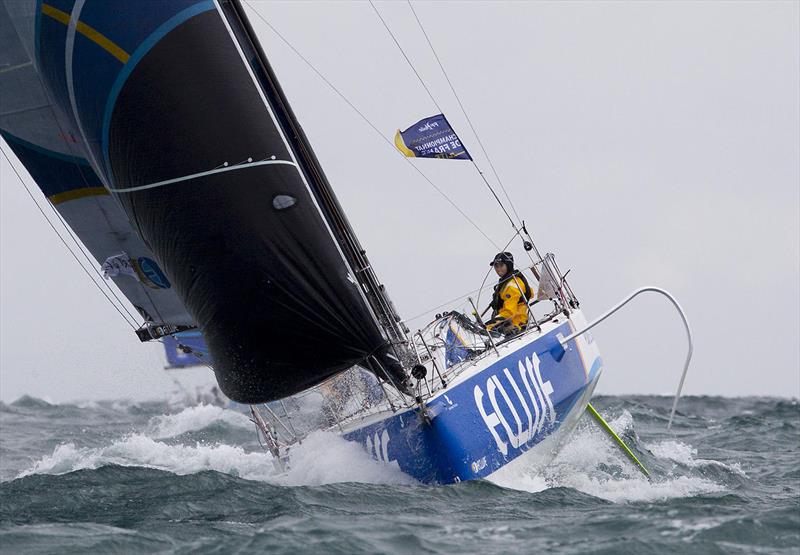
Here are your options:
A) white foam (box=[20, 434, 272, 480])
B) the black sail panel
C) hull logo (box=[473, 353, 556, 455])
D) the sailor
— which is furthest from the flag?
white foam (box=[20, 434, 272, 480])

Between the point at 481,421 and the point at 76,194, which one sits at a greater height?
the point at 76,194

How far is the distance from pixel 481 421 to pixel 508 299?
156 centimetres

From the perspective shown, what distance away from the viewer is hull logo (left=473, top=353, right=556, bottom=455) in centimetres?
655

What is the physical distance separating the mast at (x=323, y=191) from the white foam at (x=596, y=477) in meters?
1.17

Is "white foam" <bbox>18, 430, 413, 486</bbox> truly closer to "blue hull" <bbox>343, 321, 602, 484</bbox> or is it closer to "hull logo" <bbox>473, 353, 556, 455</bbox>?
"blue hull" <bbox>343, 321, 602, 484</bbox>

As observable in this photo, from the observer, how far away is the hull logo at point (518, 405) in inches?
258

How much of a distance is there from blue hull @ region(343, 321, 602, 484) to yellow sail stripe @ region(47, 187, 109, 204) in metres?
2.63

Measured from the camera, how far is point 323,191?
6.83 m

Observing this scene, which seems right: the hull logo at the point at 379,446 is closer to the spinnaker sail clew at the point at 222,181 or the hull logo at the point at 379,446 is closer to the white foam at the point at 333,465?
the white foam at the point at 333,465

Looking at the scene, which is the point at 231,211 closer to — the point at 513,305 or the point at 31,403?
the point at 513,305

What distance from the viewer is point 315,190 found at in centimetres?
683

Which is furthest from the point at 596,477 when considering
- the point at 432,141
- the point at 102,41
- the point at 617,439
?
the point at 102,41

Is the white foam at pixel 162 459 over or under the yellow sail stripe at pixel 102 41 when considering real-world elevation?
under

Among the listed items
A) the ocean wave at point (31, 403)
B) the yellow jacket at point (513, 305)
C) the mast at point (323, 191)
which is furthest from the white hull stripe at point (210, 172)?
the ocean wave at point (31, 403)
